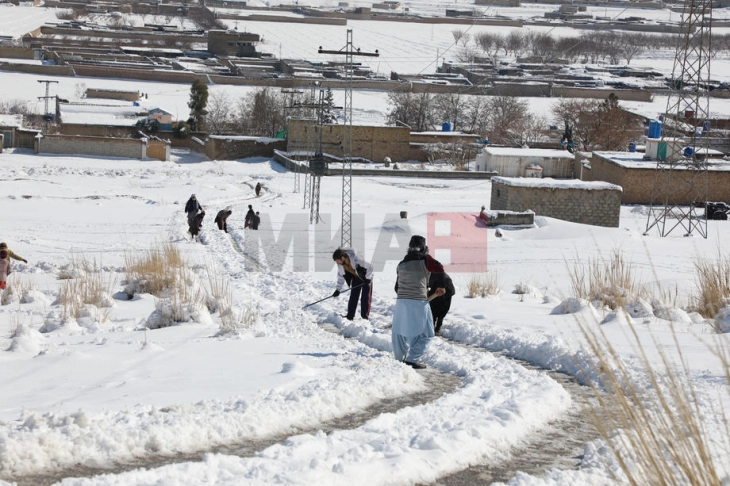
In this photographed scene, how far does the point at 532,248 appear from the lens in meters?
23.3

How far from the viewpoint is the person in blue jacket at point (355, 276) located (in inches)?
473

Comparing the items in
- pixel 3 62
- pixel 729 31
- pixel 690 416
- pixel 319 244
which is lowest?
pixel 319 244

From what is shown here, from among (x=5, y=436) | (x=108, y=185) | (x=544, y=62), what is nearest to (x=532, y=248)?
(x=5, y=436)

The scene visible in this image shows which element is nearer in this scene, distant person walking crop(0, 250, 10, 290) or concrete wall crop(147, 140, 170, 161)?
distant person walking crop(0, 250, 10, 290)

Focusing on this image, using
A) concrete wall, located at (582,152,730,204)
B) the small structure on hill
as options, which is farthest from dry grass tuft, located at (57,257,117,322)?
the small structure on hill

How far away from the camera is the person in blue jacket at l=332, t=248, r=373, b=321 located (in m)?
12.0

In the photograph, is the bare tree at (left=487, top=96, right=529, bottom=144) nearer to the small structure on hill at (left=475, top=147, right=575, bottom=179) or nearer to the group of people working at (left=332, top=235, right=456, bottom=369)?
the small structure on hill at (left=475, top=147, right=575, bottom=179)

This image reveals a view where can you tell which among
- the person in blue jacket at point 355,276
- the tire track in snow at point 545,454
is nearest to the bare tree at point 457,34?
the person in blue jacket at point 355,276

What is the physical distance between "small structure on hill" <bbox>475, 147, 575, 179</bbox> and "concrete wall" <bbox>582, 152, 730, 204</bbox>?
4.39 metres

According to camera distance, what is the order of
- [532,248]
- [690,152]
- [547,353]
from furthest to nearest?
[690,152] < [532,248] < [547,353]

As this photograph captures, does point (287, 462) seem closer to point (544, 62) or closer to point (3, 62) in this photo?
point (3, 62)

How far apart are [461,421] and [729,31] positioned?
16021 cm

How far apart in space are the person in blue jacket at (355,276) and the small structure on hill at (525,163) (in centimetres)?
3856

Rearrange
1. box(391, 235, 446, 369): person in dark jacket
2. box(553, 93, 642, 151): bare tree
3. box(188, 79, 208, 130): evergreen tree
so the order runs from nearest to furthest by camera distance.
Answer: box(391, 235, 446, 369): person in dark jacket → box(188, 79, 208, 130): evergreen tree → box(553, 93, 642, 151): bare tree
